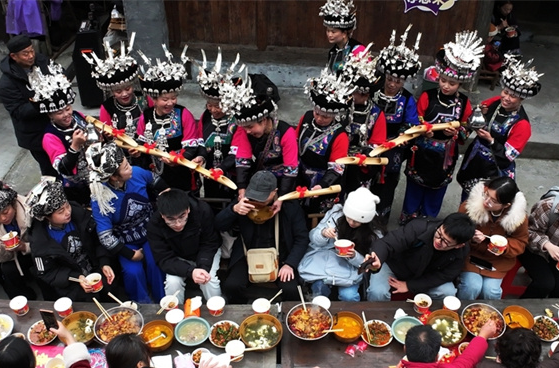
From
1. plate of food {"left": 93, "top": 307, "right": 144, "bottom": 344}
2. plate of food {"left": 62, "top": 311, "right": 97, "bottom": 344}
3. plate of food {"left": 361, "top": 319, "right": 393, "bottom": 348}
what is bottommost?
plate of food {"left": 62, "top": 311, "right": 97, "bottom": 344}

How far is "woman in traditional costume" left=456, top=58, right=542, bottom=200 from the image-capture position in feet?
15.2

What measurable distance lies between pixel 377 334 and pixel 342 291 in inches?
34.9

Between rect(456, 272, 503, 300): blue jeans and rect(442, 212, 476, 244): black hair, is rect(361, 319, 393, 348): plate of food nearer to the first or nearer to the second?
rect(442, 212, 476, 244): black hair

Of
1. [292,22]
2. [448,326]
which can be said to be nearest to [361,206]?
[448,326]

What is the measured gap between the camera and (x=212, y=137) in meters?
5.14

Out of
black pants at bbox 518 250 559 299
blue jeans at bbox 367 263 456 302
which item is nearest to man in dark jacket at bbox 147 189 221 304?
blue jeans at bbox 367 263 456 302

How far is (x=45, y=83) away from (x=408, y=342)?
3924 mm

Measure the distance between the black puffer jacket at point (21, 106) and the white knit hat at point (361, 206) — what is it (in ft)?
11.4

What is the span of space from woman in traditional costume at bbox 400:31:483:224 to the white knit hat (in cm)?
123

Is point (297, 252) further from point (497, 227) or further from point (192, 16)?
point (192, 16)

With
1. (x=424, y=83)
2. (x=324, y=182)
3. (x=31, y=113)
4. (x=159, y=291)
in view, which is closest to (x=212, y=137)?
(x=324, y=182)

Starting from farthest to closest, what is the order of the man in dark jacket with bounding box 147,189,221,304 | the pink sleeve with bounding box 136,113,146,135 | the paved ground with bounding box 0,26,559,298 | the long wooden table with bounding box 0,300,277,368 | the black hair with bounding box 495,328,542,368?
the paved ground with bounding box 0,26,559,298
the pink sleeve with bounding box 136,113,146,135
the man in dark jacket with bounding box 147,189,221,304
the long wooden table with bounding box 0,300,277,368
the black hair with bounding box 495,328,542,368

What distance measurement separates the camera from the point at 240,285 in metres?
4.53

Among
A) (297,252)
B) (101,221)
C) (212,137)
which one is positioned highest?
(212,137)
